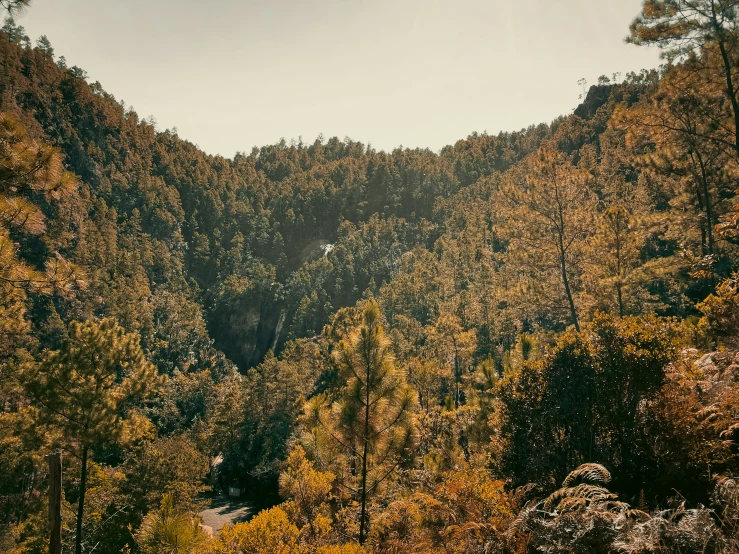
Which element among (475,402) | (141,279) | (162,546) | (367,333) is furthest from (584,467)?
(141,279)

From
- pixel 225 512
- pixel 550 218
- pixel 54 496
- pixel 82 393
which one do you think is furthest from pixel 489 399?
pixel 225 512

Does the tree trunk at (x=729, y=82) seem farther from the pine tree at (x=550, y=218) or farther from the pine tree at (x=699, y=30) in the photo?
the pine tree at (x=550, y=218)

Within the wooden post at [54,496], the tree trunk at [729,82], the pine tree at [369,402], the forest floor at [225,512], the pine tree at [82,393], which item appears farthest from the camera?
the forest floor at [225,512]

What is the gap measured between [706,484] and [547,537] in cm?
353

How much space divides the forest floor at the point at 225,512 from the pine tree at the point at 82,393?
19.1 meters

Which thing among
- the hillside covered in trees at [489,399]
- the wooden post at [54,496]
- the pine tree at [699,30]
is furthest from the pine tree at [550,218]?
the wooden post at [54,496]

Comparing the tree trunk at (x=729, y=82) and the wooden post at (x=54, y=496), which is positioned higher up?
the tree trunk at (x=729, y=82)

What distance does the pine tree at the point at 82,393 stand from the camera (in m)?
14.6

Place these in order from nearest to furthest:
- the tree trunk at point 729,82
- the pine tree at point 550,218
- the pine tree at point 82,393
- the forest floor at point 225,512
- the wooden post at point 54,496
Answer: the wooden post at point 54,496 < the tree trunk at point 729,82 < the pine tree at point 82,393 < the pine tree at point 550,218 < the forest floor at point 225,512

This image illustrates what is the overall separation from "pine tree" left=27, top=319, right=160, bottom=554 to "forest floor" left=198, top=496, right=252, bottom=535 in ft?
62.6

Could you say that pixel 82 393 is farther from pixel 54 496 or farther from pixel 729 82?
pixel 729 82

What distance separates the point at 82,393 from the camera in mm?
14742

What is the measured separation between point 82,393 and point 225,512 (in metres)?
25.7

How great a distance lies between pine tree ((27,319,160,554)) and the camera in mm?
14570
